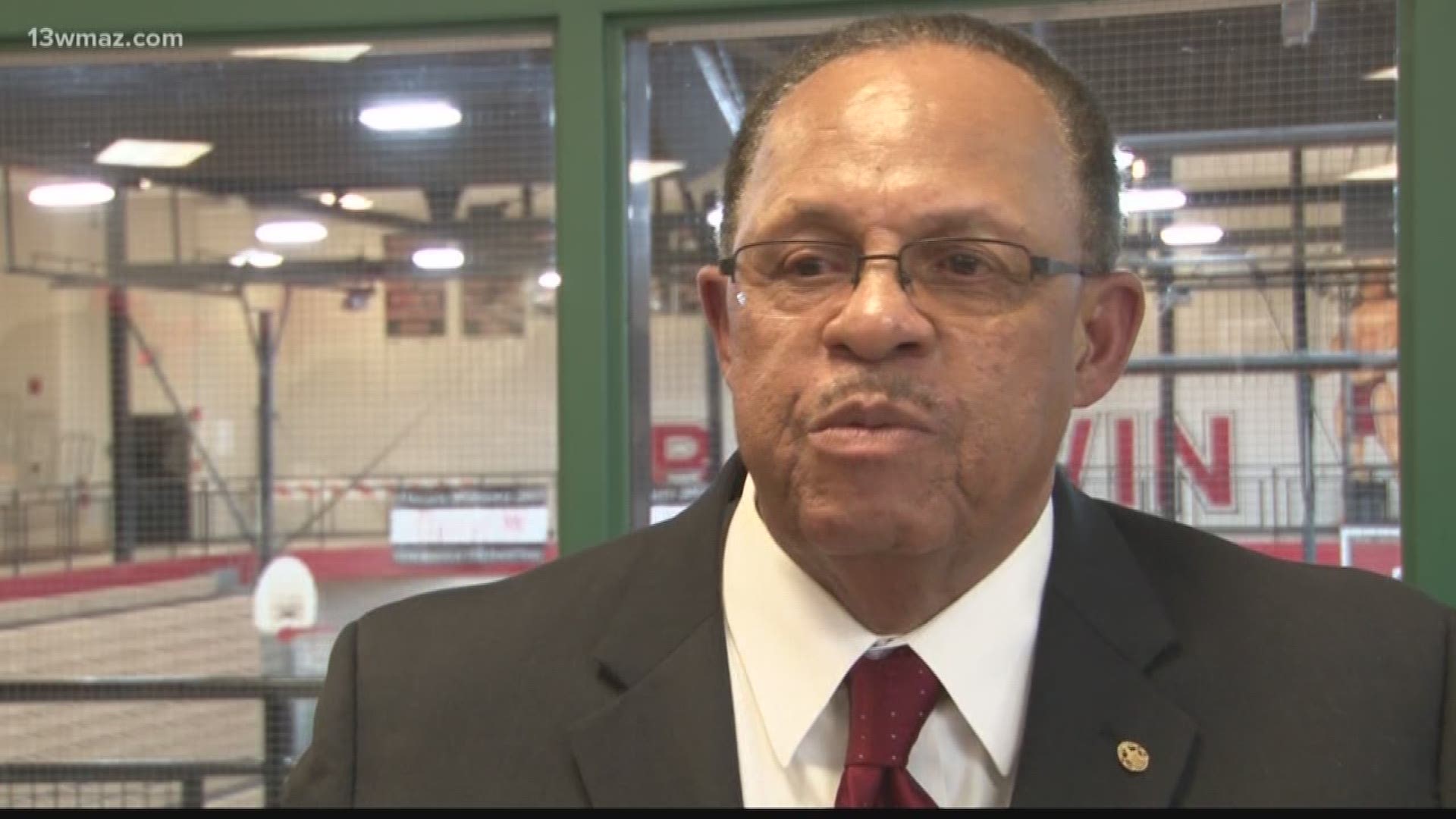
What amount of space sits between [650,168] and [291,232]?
704 millimetres

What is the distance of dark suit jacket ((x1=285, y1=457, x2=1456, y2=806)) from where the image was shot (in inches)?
50.3

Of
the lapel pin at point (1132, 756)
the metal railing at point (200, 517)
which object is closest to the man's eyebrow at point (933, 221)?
the lapel pin at point (1132, 756)

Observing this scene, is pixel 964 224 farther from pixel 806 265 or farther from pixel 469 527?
pixel 469 527

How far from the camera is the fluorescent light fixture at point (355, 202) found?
2646 mm

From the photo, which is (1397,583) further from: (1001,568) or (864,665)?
(864,665)

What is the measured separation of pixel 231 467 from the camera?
2705 millimetres

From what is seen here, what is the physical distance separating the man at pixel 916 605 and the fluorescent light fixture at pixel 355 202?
4.44 ft

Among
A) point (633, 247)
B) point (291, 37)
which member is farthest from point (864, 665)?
point (291, 37)

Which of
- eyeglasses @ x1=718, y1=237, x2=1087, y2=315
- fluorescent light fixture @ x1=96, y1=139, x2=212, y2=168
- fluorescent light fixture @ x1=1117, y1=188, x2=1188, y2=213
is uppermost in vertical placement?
fluorescent light fixture @ x1=96, y1=139, x2=212, y2=168

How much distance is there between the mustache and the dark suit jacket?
239mm

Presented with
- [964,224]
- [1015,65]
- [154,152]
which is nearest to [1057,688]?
[964,224]

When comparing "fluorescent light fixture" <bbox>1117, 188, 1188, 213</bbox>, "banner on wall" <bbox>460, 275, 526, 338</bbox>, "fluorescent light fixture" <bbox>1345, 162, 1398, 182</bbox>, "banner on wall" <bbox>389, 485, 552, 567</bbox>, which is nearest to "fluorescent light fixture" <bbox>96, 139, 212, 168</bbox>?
"banner on wall" <bbox>460, 275, 526, 338</bbox>

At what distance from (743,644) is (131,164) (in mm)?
1842

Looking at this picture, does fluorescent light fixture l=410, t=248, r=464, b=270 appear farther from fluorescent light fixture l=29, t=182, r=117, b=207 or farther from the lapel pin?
the lapel pin
